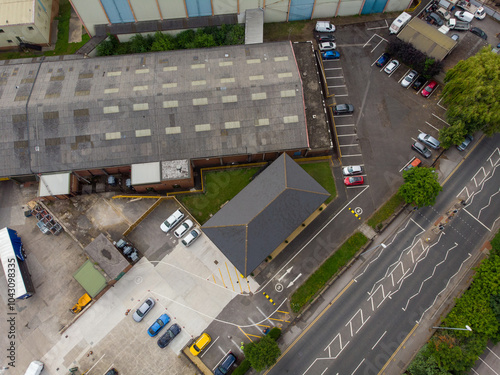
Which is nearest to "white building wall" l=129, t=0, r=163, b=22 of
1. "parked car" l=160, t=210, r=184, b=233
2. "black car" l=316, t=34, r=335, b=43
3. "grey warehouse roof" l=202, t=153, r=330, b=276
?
"black car" l=316, t=34, r=335, b=43

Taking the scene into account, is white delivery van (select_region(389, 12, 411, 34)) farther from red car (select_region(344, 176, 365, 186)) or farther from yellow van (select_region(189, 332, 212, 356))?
yellow van (select_region(189, 332, 212, 356))

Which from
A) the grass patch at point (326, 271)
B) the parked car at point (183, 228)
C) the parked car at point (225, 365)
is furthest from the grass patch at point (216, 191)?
the parked car at point (225, 365)

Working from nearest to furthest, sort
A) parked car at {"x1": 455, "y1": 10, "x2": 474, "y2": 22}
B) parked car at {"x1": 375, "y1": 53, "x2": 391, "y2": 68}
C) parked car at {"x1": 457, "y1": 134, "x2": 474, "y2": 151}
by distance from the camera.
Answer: parked car at {"x1": 457, "y1": 134, "x2": 474, "y2": 151} → parked car at {"x1": 375, "y1": 53, "x2": 391, "y2": 68} → parked car at {"x1": 455, "y1": 10, "x2": 474, "y2": 22}

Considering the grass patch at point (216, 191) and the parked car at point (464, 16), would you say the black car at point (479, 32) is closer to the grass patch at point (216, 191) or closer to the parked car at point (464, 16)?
the parked car at point (464, 16)

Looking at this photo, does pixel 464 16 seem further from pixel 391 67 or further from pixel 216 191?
pixel 216 191

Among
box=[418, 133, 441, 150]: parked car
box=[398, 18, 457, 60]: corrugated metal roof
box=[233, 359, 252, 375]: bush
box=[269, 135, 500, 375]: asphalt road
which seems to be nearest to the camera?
A: box=[233, 359, 252, 375]: bush

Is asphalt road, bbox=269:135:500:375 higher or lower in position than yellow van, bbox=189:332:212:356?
lower
